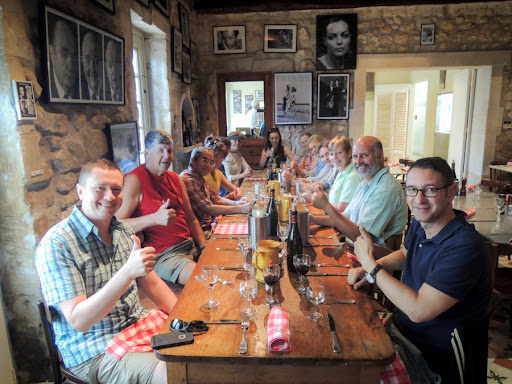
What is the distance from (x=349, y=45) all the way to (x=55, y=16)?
5.18 m

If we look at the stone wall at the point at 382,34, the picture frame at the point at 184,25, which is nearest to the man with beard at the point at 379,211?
the picture frame at the point at 184,25

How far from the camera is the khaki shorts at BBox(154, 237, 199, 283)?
235 centimetres

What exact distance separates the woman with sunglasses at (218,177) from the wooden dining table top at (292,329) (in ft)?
6.64

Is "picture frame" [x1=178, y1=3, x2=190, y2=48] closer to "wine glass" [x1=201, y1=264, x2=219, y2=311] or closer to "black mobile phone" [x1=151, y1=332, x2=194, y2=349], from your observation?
"wine glass" [x1=201, y1=264, x2=219, y2=311]

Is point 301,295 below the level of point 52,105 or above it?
below

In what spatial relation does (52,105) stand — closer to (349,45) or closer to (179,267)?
(179,267)

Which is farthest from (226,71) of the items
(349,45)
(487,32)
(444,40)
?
(487,32)

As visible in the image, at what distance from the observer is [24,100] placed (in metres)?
1.85

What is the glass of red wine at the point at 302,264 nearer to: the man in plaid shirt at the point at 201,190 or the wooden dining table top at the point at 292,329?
the wooden dining table top at the point at 292,329

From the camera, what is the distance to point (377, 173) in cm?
253

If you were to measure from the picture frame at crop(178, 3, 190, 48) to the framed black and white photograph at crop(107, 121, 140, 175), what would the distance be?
106 inches

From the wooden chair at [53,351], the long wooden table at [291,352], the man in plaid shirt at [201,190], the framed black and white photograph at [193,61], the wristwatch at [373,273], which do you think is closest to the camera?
the long wooden table at [291,352]

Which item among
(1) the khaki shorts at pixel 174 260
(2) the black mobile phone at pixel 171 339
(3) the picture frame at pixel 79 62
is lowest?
(1) the khaki shorts at pixel 174 260

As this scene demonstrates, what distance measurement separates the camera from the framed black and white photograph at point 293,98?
635 centimetres
